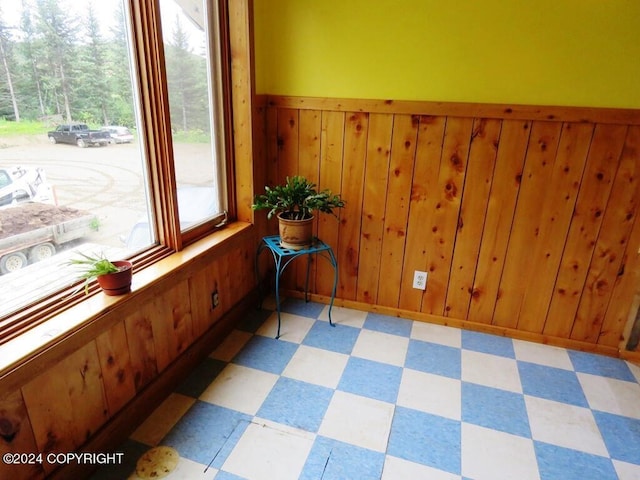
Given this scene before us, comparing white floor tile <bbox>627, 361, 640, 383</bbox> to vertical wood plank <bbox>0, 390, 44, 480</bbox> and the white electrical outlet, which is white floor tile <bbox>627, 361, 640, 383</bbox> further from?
vertical wood plank <bbox>0, 390, 44, 480</bbox>

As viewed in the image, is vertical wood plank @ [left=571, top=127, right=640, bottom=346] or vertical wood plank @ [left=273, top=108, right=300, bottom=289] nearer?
vertical wood plank @ [left=571, top=127, right=640, bottom=346]

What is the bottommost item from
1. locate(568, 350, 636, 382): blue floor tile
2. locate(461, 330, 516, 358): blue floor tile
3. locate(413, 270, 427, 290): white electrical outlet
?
locate(461, 330, 516, 358): blue floor tile

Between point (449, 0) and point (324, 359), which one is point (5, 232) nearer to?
point (324, 359)

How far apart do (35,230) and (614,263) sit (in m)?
2.61

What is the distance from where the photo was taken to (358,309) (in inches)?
103

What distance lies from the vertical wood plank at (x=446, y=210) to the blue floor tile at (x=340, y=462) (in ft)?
3.71

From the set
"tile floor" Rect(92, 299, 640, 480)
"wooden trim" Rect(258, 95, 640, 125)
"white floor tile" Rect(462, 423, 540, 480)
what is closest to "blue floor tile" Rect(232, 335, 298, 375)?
"tile floor" Rect(92, 299, 640, 480)

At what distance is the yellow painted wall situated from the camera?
5.89ft

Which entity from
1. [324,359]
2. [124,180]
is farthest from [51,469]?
[324,359]

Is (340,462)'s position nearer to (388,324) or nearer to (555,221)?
(388,324)

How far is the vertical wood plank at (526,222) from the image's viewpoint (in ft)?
6.50

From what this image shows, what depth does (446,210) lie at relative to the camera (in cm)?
224

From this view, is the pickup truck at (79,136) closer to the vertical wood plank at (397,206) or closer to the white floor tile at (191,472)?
the white floor tile at (191,472)
